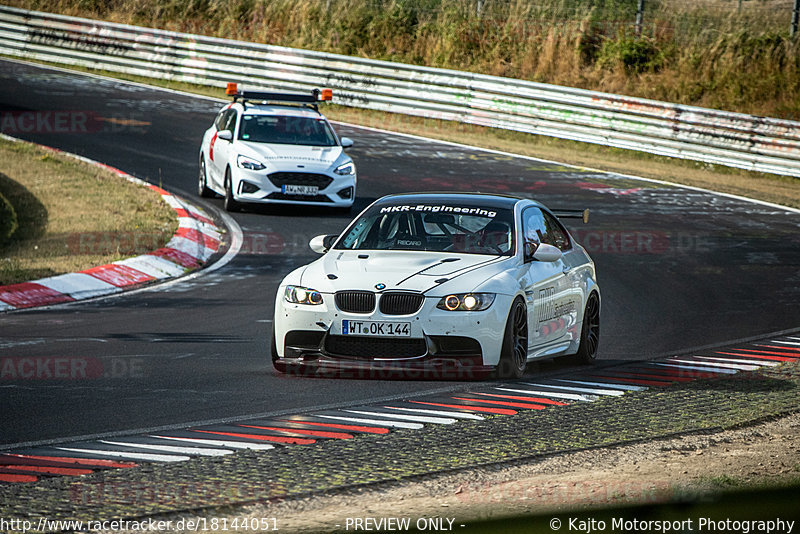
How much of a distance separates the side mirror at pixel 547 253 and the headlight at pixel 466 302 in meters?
0.91

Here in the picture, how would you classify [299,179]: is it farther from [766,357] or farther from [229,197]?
[766,357]

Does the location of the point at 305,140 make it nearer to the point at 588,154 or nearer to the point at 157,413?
the point at 588,154

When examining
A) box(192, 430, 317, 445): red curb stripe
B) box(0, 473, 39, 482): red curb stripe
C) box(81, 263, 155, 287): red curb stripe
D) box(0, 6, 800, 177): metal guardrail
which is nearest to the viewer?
box(0, 473, 39, 482): red curb stripe

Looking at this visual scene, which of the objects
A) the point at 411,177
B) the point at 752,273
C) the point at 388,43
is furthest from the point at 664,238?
the point at 388,43

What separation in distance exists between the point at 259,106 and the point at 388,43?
58.9ft

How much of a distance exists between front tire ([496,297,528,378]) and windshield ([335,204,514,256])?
78cm

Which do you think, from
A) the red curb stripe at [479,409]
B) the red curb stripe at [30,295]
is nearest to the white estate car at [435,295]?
the red curb stripe at [479,409]

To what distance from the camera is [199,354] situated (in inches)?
432

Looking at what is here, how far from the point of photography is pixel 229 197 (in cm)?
2031

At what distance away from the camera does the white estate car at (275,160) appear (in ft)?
65.7

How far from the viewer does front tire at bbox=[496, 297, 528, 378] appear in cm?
977

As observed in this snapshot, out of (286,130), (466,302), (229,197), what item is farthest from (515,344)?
(286,130)

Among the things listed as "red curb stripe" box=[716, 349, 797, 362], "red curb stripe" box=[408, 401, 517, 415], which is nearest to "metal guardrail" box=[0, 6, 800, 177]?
"red curb stripe" box=[716, 349, 797, 362]

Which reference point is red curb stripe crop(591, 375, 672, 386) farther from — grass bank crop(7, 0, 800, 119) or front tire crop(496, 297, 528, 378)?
grass bank crop(7, 0, 800, 119)
